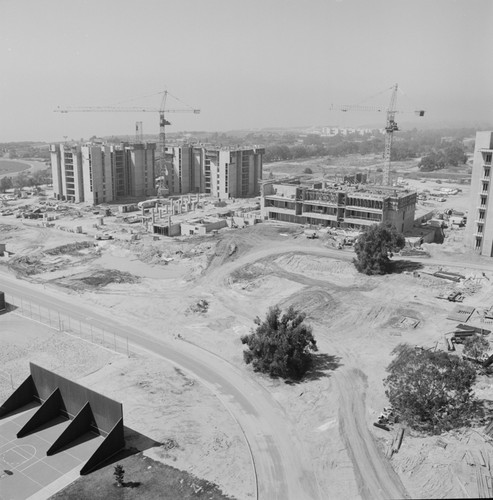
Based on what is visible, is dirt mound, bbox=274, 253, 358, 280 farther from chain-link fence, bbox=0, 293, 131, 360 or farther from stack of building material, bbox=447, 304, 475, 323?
chain-link fence, bbox=0, 293, 131, 360

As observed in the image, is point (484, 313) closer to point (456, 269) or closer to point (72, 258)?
point (456, 269)

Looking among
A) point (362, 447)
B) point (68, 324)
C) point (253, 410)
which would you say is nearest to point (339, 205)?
point (68, 324)

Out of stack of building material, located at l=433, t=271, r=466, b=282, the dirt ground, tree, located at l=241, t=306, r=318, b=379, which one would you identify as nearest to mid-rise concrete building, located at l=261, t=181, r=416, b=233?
the dirt ground

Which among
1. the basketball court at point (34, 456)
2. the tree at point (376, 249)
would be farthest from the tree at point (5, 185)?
the basketball court at point (34, 456)

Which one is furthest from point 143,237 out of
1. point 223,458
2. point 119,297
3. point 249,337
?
point 223,458

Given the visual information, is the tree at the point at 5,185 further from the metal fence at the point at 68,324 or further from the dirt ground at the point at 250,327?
the metal fence at the point at 68,324

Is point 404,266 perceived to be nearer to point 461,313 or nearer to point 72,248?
point 461,313
